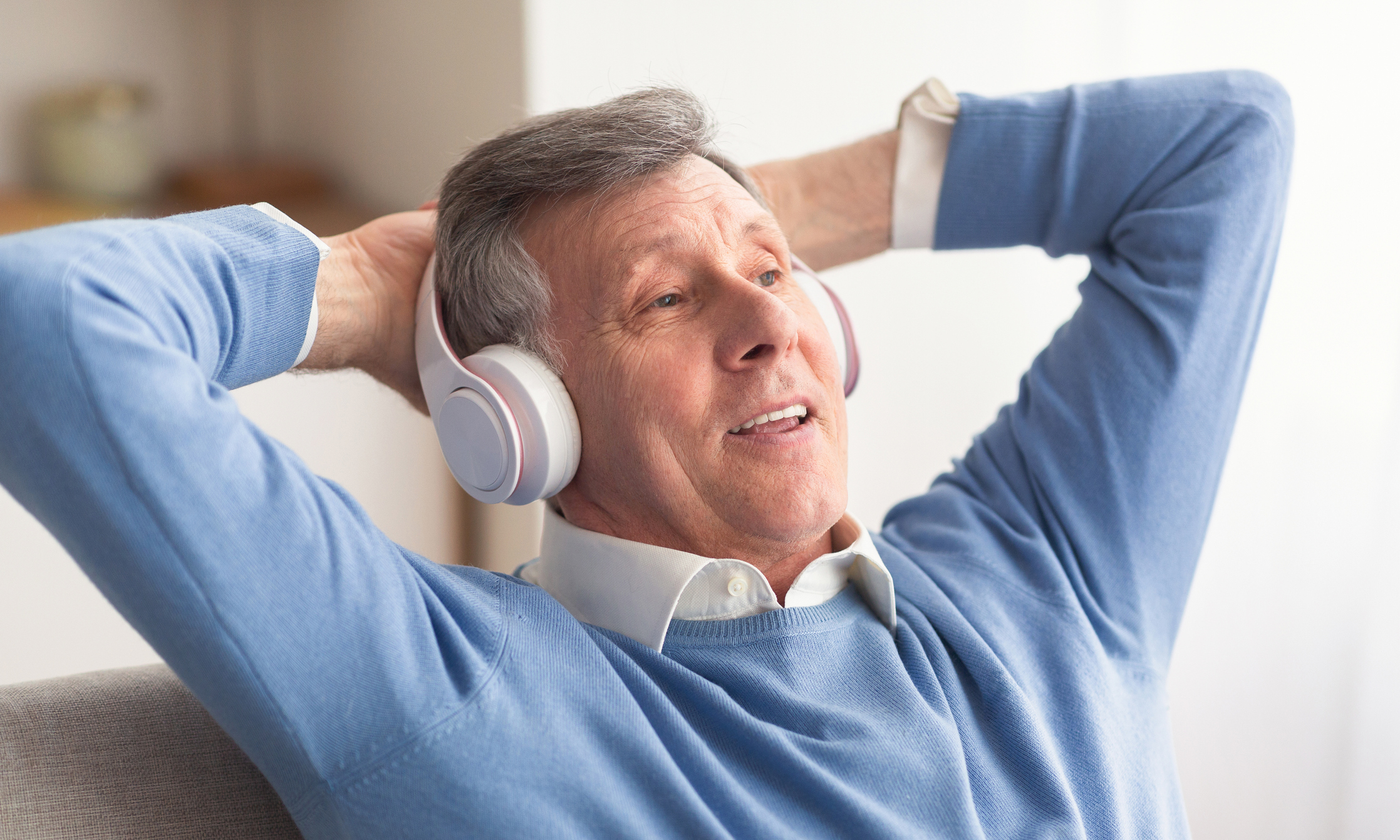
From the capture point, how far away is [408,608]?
989 millimetres

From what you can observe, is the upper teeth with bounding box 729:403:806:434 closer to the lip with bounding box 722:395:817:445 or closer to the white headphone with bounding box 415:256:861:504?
the lip with bounding box 722:395:817:445

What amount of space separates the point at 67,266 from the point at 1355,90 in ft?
6.69

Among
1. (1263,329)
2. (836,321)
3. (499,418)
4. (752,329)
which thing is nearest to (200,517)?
(499,418)

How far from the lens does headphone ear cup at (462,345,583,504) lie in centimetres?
119

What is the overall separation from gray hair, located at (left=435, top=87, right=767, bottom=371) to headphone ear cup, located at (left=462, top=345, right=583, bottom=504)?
5 centimetres

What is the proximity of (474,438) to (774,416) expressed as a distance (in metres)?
0.33

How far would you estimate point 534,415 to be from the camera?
1.19 m

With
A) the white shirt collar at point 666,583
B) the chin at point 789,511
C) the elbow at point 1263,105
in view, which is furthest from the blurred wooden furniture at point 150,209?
the elbow at point 1263,105

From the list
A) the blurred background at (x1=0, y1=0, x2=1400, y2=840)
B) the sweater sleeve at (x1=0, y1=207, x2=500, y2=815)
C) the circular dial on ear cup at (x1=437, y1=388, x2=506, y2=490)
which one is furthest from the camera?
the blurred background at (x1=0, y1=0, x2=1400, y2=840)

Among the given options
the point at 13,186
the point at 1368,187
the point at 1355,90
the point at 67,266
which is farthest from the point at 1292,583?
the point at 13,186

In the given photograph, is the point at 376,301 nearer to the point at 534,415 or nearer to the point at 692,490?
the point at 534,415

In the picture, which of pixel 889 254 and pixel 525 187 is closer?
pixel 525 187

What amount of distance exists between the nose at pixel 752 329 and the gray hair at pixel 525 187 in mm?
189

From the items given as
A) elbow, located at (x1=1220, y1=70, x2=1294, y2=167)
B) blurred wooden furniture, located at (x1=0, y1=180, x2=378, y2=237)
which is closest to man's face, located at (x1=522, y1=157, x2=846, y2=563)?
elbow, located at (x1=1220, y1=70, x2=1294, y2=167)
